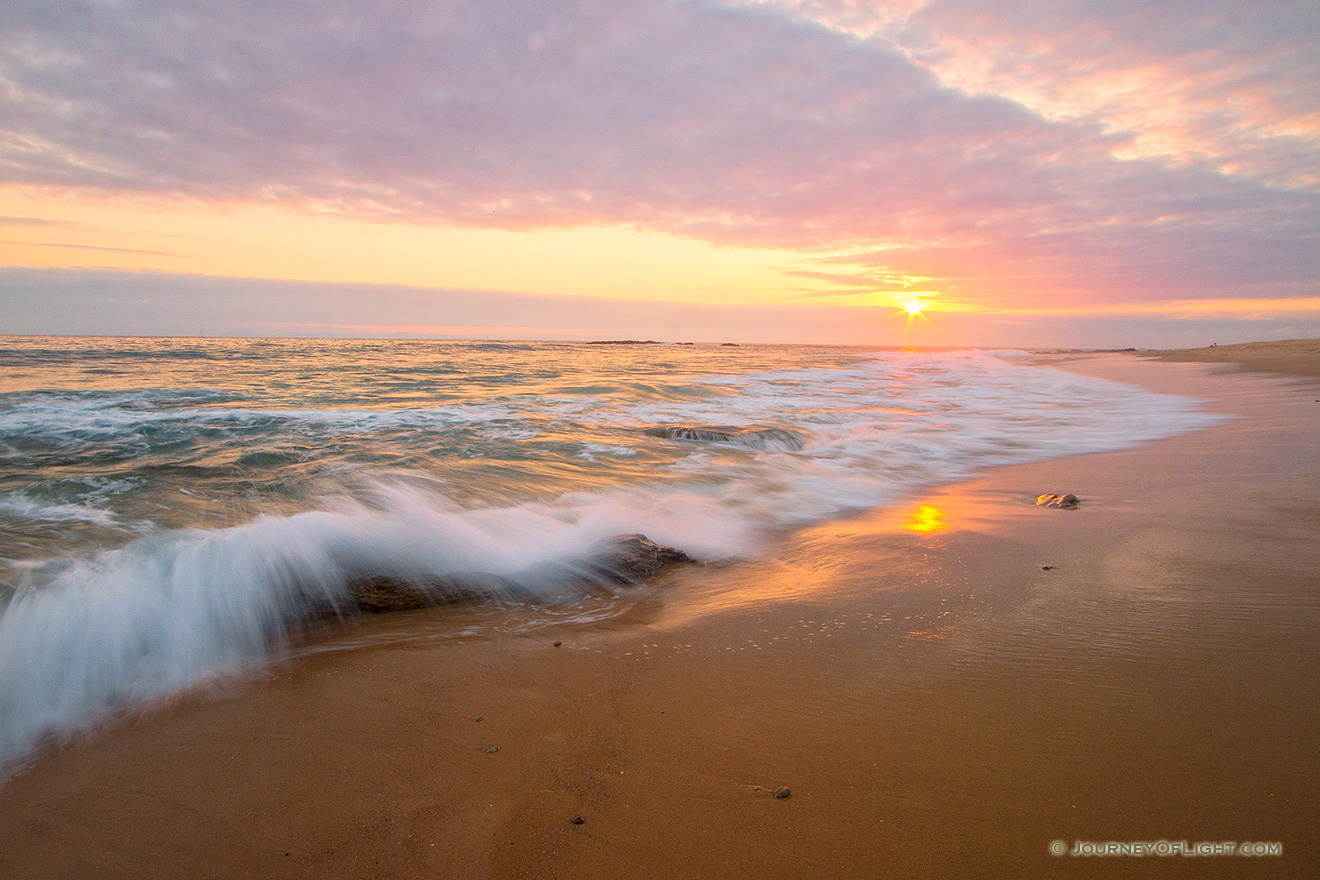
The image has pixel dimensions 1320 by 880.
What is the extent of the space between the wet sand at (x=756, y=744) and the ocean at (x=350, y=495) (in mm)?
473

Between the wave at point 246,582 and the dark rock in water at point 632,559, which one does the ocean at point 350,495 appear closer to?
the wave at point 246,582

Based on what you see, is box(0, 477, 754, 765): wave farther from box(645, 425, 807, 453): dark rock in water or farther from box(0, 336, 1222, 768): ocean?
box(645, 425, 807, 453): dark rock in water

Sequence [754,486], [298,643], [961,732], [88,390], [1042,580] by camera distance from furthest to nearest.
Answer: [88,390] → [754,486] → [1042,580] → [298,643] → [961,732]

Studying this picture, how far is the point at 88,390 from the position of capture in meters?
13.2

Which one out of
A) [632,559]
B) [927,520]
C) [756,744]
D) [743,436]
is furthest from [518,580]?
[743,436]

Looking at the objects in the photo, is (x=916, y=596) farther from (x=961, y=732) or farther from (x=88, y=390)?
(x=88, y=390)

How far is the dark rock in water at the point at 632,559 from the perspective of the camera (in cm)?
382

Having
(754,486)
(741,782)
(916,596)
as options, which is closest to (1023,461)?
(754,486)

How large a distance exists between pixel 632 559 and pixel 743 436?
5.45m

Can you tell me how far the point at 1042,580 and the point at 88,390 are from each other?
55.6 feet

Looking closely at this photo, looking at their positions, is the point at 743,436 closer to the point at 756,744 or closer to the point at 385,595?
the point at 385,595

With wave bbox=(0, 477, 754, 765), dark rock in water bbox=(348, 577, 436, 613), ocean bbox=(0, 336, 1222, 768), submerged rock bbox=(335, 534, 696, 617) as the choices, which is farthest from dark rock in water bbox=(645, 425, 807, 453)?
dark rock in water bbox=(348, 577, 436, 613)

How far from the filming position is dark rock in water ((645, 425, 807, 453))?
8852 millimetres

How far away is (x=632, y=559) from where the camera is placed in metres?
3.93
